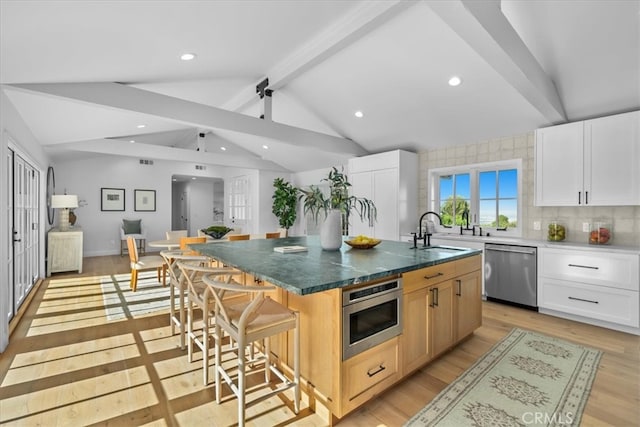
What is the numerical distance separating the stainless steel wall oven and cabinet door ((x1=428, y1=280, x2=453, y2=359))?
447mm

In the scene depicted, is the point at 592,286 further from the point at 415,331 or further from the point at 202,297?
the point at 202,297

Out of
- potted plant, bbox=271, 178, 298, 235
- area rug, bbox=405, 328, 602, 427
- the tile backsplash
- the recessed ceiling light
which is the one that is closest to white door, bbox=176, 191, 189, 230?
potted plant, bbox=271, 178, 298, 235

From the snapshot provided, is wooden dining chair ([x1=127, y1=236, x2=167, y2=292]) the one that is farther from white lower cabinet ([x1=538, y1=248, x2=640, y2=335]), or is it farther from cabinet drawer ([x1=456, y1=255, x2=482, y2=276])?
white lower cabinet ([x1=538, y1=248, x2=640, y2=335])

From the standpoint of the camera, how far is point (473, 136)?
4590mm

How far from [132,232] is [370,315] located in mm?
8345

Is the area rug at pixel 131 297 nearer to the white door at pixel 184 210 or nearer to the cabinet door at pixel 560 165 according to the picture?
the cabinet door at pixel 560 165

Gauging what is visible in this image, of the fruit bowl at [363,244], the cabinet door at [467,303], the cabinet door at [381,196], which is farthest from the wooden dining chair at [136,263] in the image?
the cabinet door at [467,303]

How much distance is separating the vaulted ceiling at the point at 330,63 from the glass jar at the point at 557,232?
1.34 meters

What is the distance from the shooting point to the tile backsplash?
11.4ft

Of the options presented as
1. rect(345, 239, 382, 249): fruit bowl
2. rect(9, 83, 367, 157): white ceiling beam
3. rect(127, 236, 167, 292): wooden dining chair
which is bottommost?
rect(127, 236, 167, 292): wooden dining chair

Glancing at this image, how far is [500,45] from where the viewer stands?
235 centimetres

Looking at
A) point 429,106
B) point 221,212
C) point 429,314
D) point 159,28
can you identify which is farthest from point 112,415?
point 221,212

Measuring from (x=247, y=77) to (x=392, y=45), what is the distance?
1.96 metres

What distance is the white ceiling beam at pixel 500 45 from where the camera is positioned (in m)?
2.05
